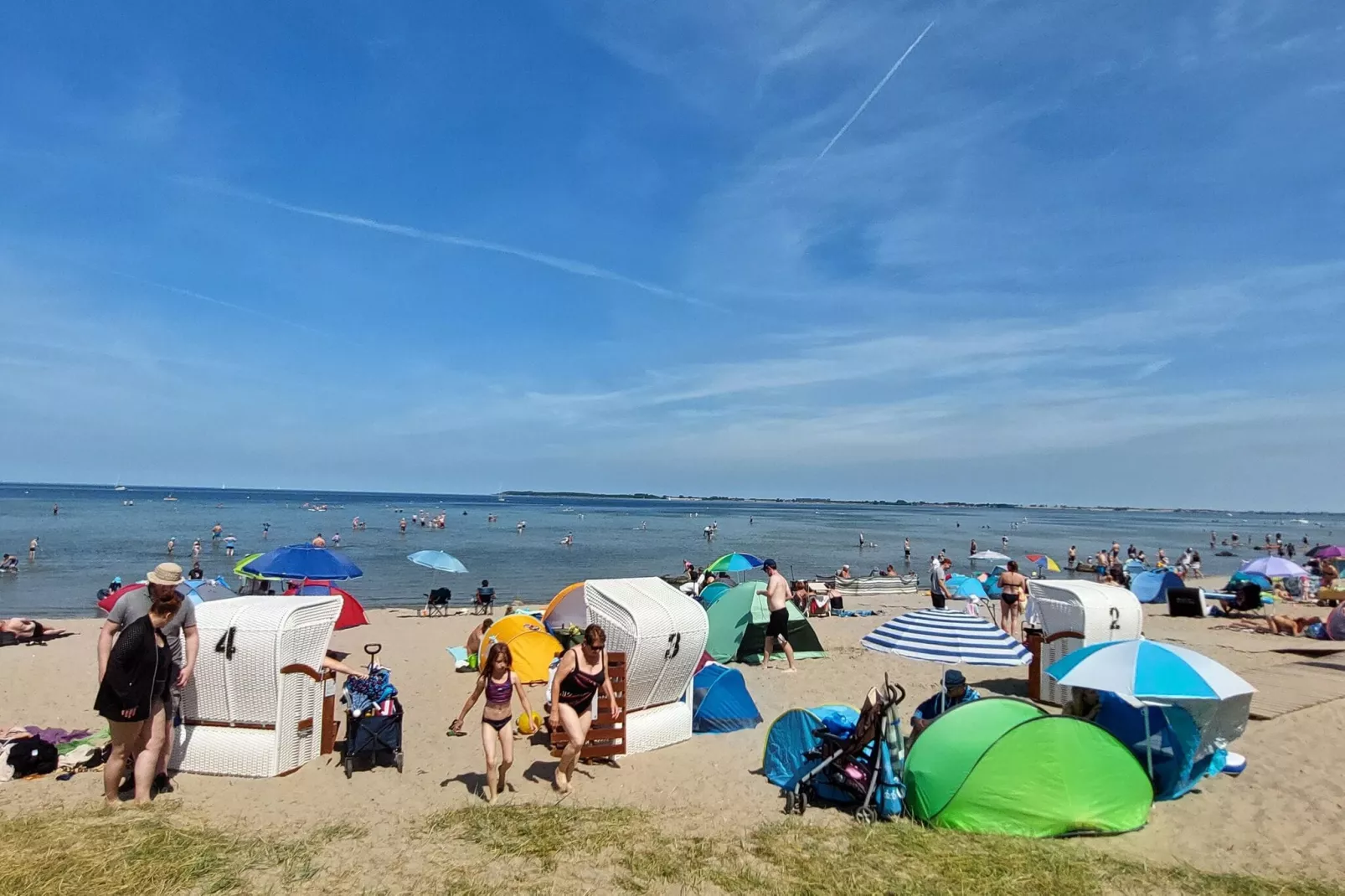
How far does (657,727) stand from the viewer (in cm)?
764

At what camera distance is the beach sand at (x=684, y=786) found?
5.66 m

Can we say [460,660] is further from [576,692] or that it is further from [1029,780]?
[1029,780]

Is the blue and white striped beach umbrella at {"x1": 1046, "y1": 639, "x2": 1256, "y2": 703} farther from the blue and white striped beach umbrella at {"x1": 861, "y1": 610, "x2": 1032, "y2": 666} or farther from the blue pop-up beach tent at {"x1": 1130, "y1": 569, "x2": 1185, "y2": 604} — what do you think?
the blue pop-up beach tent at {"x1": 1130, "y1": 569, "x2": 1185, "y2": 604}

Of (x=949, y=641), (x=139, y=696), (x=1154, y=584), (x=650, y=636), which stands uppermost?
(x=949, y=641)

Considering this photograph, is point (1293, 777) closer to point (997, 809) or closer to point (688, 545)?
point (997, 809)

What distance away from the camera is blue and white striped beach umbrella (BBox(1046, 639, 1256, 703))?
5938 mm

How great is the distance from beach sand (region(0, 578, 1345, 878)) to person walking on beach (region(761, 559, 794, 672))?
3.40ft

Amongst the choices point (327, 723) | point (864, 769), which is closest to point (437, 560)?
point (327, 723)

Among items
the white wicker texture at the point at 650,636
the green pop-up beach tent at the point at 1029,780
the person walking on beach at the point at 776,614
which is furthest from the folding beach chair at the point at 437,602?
the green pop-up beach tent at the point at 1029,780

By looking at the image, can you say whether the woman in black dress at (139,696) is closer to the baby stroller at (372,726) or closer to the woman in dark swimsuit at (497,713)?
the baby stroller at (372,726)

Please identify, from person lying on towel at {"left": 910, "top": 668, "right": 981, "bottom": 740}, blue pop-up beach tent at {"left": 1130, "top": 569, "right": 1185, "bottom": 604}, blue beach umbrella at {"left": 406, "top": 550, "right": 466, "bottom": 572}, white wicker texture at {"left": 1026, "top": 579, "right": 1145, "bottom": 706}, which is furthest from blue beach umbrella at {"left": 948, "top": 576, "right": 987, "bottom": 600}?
person lying on towel at {"left": 910, "top": 668, "right": 981, "bottom": 740}

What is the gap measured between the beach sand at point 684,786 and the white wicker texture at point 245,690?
0.19m

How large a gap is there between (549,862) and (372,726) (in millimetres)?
2855

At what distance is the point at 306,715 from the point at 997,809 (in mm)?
5831
